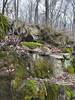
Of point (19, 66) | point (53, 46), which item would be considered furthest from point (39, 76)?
point (53, 46)

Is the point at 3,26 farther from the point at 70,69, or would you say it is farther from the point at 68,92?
the point at 68,92

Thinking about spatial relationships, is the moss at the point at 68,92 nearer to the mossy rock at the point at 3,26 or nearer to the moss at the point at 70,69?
the moss at the point at 70,69

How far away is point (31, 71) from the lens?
10250 mm

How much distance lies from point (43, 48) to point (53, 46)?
1.75 meters

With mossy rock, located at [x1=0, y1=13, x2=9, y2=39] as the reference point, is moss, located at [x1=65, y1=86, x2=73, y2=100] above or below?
below

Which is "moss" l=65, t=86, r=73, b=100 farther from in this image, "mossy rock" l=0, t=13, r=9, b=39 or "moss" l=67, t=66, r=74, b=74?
"mossy rock" l=0, t=13, r=9, b=39

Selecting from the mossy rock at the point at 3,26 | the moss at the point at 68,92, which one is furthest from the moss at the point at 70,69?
the mossy rock at the point at 3,26

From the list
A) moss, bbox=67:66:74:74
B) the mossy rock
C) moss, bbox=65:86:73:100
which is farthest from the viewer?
moss, bbox=67:66:74:74

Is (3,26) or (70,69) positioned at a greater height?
(3,26)

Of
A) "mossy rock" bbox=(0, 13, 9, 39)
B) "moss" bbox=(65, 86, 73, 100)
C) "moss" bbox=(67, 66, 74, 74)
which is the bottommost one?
"moss" bbox=(65, 86, 73, 100)

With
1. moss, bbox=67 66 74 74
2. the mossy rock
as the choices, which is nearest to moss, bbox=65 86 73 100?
moss, bbox=67 66 74 74

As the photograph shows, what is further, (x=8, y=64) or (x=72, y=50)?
(x=72, y=50)

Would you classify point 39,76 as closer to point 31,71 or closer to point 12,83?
point 31,71

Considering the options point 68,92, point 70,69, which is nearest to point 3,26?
point 70,69
